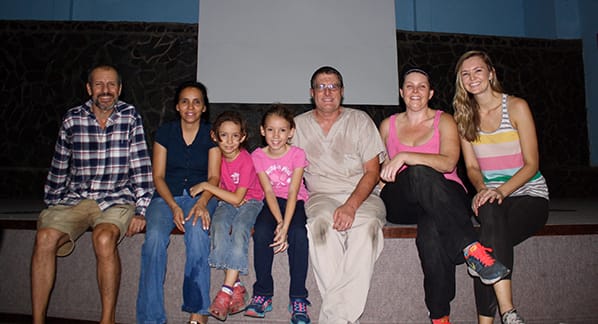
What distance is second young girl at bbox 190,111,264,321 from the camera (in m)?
1.54

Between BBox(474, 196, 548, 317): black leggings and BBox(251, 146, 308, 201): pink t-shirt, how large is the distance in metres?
0.84

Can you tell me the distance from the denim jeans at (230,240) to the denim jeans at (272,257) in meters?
0.05

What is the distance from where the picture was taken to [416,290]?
1728 millimetres

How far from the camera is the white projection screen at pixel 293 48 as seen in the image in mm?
4359

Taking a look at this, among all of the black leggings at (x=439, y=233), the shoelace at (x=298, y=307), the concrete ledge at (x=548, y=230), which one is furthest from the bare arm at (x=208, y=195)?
the black leggings at (x=439, y=233)

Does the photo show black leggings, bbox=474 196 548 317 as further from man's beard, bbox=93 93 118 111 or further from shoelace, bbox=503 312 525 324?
man's beard, bbox=93 93 118 111

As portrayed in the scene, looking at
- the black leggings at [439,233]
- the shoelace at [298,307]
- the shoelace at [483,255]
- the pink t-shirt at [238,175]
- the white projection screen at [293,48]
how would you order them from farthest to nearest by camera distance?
1. the white projection screen at [293,48]
2. the pink t-shirt at [238,175]
3. the shoelace at [298,307]
4. the black leggings at [439,233]
5. the shoelace at [483,255]

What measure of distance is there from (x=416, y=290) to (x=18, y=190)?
4.54 meters

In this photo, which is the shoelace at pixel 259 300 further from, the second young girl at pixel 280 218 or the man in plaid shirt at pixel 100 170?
the man in plaid shirt at pixel 100 170

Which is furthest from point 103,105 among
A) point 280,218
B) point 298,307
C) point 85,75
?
point 85,75

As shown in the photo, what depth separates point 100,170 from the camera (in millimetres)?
1772

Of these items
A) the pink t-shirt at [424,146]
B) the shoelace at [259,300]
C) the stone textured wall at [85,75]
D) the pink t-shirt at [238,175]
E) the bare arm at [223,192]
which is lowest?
the shoelace at [259,300]

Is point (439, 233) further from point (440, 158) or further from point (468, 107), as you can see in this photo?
point (468, 107)

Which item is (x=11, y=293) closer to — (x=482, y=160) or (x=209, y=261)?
(x=209, y=261)
